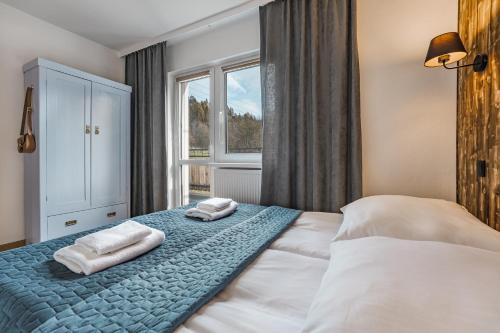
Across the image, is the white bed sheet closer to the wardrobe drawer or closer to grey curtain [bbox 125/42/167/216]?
grey curtain [bbox 125/42/167/216]

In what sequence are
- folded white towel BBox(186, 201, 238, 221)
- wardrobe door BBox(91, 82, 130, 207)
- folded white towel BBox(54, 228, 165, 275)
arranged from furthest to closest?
wardrobe door BBox(91, 82, 130, 207), folded white towel BBox(186, 201, 238, 221), folded white towel BBox(54, 228, 165, 275)

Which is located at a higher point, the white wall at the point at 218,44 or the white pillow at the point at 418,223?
the white wall at the point at 218,44

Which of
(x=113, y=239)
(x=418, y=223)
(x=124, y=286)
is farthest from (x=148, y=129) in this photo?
(x=418, y=223)

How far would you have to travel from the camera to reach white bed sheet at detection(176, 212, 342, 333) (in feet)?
2.03

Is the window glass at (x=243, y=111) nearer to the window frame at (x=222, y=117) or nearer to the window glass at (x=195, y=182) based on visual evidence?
the window frame at (x=222, y=117)

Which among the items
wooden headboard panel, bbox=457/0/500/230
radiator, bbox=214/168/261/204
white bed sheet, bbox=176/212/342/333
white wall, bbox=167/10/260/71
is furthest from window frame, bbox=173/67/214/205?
wooden headboard panel, bbox=457/0/500/230

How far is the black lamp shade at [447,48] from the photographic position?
1277mm

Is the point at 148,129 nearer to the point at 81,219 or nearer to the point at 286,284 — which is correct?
the point at 81,219

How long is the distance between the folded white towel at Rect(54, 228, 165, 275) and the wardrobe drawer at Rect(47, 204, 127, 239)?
5.92 ft

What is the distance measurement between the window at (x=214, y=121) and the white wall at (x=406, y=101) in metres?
→ 1.08

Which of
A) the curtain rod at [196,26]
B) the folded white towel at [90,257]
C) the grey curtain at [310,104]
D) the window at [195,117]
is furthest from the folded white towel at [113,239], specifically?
the curtain rod at [196,26]

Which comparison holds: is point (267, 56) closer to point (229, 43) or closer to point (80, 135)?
point (229, 43)

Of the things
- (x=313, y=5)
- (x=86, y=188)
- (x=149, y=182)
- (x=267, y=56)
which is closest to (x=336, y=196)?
(x=267, y=56)

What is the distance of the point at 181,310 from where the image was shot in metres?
0.64
